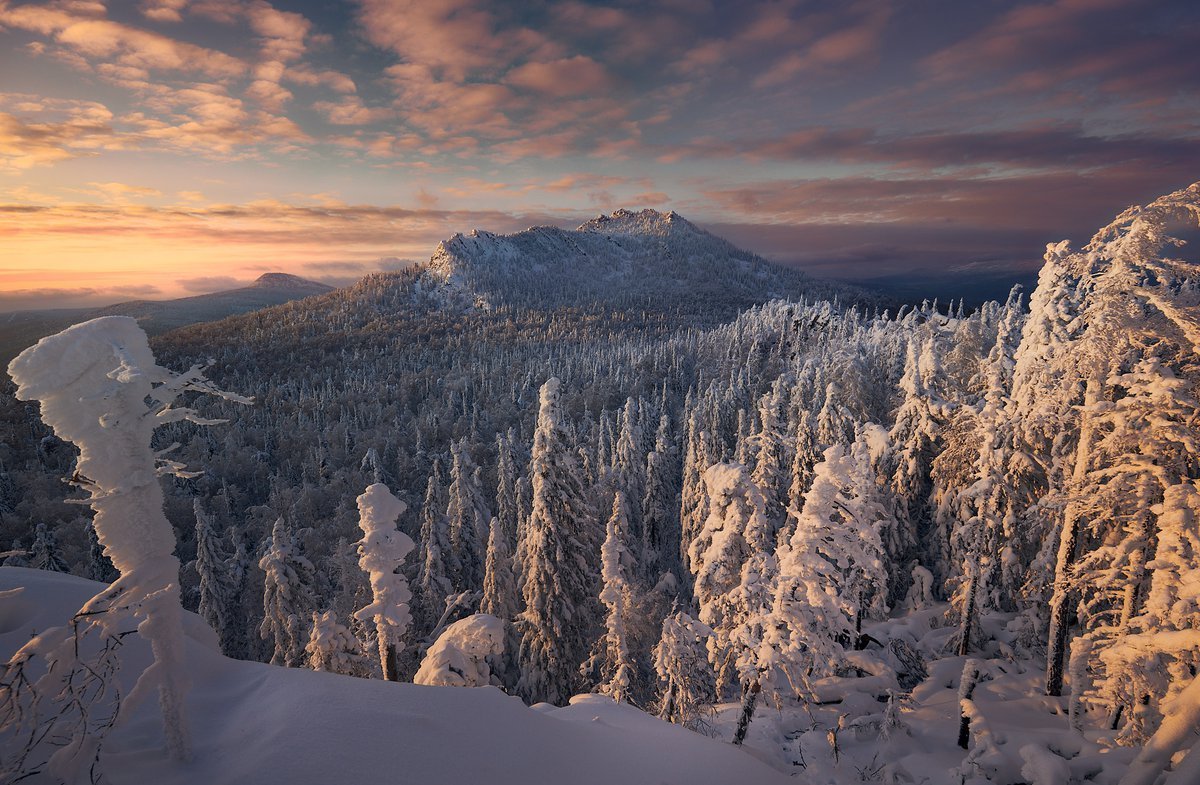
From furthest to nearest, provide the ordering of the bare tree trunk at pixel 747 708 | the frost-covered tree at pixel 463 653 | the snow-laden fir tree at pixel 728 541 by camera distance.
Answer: the snow-laden fir tree at pixel 728 541, the frost-covered tree at pixel 463 653, the bare tree trunk at pixel 747 708

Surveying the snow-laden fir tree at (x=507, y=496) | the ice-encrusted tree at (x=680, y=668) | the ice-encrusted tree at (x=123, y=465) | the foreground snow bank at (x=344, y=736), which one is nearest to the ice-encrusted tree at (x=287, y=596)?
the snow-laden fir tree at (x=507, y=496)

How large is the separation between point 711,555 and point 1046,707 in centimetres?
962

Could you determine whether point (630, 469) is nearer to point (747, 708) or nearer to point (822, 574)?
point (747, 708)

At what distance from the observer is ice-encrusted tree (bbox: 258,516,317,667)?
24.5 m

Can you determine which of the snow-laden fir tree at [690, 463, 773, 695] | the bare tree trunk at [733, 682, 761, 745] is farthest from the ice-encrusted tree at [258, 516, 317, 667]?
the bare tree trunk at [733, 682, 761, 745]

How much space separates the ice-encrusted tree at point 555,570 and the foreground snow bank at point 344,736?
13.4m

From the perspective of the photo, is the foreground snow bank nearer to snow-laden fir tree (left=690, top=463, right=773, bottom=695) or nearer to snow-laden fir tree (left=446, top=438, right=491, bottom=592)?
snow-laden fir tree (left=690, top=463, right=773, bottom=695)

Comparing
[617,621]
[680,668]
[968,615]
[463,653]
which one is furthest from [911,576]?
[463,653]

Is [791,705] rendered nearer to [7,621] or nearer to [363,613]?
[363,613]

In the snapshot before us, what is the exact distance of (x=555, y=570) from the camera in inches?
856

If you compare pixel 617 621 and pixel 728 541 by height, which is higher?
pixel 728 541

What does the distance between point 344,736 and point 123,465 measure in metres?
3.79

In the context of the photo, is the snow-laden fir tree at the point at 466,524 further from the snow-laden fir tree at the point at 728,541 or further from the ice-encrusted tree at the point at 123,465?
the ice-encrusted tree at the point at 123,465

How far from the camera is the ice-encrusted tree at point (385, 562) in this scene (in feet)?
45.1
